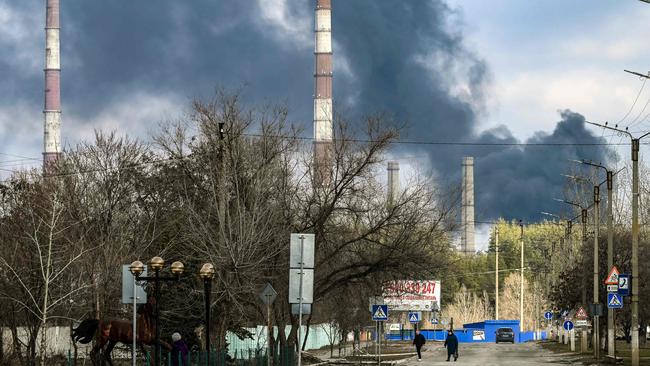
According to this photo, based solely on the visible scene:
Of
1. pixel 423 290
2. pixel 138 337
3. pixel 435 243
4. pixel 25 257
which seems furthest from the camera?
pixel 423 290

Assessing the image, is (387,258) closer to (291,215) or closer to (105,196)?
(291,215)

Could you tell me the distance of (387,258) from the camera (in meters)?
49.0

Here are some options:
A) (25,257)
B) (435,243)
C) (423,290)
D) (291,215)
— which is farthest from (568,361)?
(423,290)

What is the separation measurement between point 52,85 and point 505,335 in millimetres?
46911

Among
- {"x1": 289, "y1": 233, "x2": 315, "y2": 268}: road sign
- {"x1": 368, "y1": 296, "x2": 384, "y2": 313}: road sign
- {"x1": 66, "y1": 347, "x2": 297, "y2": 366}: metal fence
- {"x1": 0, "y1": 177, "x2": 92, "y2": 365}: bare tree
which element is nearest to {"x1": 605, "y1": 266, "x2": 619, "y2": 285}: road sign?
{"x1": 368, "y1": 296, "x2": 384, "y2": 313}: road sign

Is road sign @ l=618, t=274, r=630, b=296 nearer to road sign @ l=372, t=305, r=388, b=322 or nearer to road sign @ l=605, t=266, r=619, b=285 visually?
road sign @ l=605, t=266, r=619, b=285

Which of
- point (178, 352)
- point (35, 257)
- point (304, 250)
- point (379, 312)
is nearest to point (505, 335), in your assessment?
point (379, 312)

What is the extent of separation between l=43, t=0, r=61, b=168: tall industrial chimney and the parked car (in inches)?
1691

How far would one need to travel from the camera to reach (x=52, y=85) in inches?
4678

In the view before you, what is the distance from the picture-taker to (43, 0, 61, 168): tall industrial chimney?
4651 inches

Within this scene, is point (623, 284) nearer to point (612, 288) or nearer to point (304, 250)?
point (612, 288)

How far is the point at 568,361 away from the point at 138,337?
30.9 meters

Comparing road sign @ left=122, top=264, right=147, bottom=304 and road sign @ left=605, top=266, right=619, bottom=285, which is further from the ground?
road sign @ left=605, top=266, right=619, bottom=285

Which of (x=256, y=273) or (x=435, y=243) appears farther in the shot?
(x=435, y=243)
